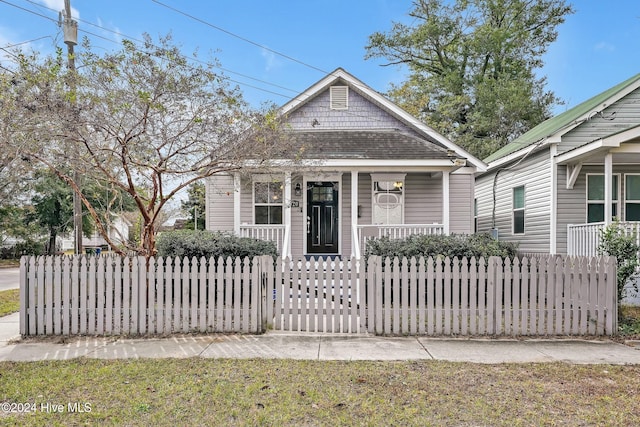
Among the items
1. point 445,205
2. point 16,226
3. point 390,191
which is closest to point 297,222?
point 390,191

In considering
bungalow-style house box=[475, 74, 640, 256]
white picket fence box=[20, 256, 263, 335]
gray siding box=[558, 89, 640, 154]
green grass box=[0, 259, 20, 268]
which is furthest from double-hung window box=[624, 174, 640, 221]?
green grass box=[0, 259, 20, 268]

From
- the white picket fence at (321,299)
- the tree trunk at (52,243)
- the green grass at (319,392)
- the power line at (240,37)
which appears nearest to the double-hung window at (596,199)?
the white picket fence at (321,299)

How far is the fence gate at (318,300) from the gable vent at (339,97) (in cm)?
786

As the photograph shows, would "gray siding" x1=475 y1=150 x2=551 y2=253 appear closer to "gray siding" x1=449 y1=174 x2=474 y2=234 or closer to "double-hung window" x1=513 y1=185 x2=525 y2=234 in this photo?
"double-hung window" x1=513 y1=185 x2=525 y2=234

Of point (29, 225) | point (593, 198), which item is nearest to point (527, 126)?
point (593, 198)

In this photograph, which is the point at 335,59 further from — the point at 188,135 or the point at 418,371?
the point at 418,371

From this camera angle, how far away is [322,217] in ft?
40.6

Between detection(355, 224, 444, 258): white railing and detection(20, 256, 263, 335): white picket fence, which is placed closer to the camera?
detection(20, 256, 263, 335): white picket fence

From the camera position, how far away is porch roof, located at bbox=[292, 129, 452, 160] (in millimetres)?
10773

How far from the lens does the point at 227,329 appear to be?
610 cm

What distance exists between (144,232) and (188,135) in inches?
76.4

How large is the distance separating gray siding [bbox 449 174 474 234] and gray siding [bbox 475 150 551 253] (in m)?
1.85

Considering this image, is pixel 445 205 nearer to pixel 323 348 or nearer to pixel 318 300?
pixel 318 300

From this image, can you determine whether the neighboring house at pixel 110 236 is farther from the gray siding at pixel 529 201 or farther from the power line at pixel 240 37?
the gray siding at pixel 529 201
